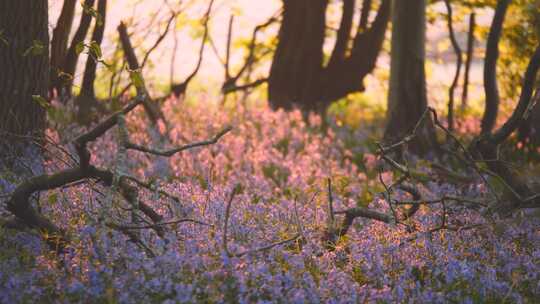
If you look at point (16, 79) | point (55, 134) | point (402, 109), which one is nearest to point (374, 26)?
point (402, 109)

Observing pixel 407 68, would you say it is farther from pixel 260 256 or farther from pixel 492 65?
pixel 260 256

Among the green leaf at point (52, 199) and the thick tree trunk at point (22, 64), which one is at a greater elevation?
the thick tree trunk at point (22, 64)

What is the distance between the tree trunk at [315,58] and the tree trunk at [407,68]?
2.75 metres

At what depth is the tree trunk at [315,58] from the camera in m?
13.0

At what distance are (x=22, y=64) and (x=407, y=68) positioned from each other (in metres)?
5.25

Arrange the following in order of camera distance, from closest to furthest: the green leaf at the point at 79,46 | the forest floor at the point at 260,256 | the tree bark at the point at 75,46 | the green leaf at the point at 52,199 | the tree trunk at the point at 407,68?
the forest floor at the point at 260,256
the green leaf at the point at 79,46
the green leaf at the point at 52,199
the tree bark at the point at 75,46
the tree trunk at the point at 407,68

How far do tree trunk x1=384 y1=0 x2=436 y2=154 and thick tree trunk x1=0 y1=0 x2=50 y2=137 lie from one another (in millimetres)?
4819

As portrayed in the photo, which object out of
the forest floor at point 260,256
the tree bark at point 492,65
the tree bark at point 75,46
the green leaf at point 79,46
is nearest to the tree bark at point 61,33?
the tree bark at point 75,46

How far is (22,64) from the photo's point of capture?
6691mm

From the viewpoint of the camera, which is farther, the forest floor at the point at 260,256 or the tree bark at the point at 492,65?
the tree bark at the point at 492,65

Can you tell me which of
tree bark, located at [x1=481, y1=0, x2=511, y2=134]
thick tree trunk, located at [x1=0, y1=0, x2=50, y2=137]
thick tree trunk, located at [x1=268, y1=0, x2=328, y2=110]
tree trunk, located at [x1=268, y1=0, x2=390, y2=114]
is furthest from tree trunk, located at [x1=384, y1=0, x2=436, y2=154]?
thick tree trunk, located at [x1=0, y1=0, x2=50, y2=137]

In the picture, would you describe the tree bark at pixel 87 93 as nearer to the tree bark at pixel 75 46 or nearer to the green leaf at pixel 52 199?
the tree bark at pixel 75 46

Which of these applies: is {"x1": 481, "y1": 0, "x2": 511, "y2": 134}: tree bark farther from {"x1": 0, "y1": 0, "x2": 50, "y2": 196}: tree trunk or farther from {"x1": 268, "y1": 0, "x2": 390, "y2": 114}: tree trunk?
{"x1": 0, "y1": 0, "x2": 50, "y2": 196}: tree trunk

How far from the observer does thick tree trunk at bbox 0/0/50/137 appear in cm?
655
